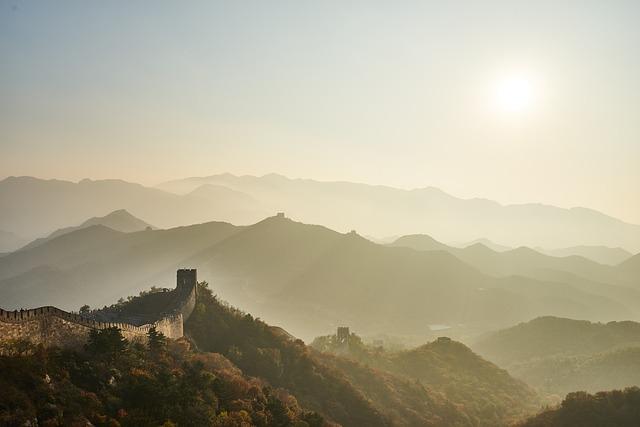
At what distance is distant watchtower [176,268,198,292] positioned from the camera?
5781 centimetres

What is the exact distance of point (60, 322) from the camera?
30.3m

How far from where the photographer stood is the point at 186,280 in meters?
58.3

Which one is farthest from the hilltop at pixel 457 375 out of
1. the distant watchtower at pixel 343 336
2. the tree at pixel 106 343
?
the tree at pixel 106 343

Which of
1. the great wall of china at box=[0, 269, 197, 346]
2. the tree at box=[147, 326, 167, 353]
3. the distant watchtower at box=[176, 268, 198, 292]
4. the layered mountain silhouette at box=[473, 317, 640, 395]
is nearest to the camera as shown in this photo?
the great wall of china at box=[0, 269, 197, 346]

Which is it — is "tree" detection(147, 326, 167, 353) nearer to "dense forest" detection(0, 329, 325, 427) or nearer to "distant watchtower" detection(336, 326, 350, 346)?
"dense forest" detection(0, 329, 325, 427)

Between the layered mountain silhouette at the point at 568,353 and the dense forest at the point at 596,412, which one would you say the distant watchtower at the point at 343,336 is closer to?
the dense forest at the point at 596,412

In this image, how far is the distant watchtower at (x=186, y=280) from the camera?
57.8 meters

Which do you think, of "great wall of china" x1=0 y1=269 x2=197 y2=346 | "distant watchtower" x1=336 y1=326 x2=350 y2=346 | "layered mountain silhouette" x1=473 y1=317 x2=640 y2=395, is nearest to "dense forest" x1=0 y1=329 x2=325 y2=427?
"great wall of china" x1=0 y1=269 x2=197 y2=346

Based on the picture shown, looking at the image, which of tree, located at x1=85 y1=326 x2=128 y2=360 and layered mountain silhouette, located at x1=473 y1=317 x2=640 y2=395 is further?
layered mountain silhouette, located at x1=473 y1=317 x2=640 y2=395

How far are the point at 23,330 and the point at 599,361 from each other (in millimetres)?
138642

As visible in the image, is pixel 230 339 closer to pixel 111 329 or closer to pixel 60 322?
pixel 111 329

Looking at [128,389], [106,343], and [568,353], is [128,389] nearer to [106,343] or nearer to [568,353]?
[106,343]

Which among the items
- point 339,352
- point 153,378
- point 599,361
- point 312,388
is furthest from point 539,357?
point 153,378

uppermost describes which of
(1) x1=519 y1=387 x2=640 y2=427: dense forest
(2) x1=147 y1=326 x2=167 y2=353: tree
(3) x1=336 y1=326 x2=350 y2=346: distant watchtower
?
(2) x1=147 y1=326 x2=167 y2=353: tree
